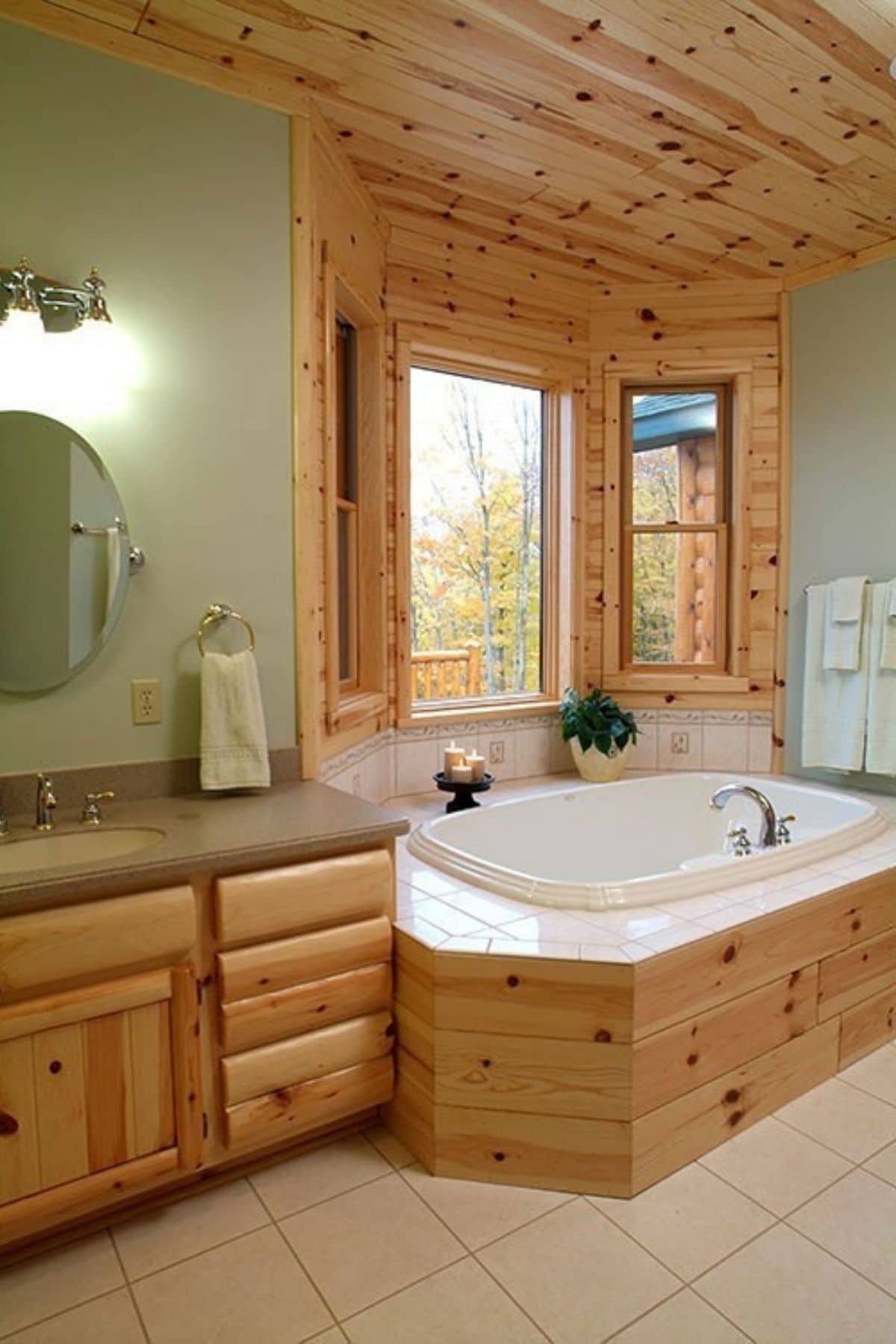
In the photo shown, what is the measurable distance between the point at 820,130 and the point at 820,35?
0.44 metres

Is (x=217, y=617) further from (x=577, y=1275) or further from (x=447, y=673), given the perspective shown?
(x=577, y=1275)

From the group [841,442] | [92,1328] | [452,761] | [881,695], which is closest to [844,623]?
[881,695]

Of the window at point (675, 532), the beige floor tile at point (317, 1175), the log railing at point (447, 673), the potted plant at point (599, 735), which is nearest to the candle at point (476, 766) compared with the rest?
the log railing at point (447, 673)

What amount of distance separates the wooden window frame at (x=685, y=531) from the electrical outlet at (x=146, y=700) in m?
2.06

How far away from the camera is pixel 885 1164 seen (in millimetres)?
1833

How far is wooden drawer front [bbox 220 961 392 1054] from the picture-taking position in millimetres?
1695

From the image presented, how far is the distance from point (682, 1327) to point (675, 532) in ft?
9.44

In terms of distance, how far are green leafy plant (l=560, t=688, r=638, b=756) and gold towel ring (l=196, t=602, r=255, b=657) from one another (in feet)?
5.21

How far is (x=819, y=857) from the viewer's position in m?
2.34

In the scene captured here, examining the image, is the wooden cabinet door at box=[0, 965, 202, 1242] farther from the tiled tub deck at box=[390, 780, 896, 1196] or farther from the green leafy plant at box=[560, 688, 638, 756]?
the green leafy plant at box=[560, 688, 638, 756]

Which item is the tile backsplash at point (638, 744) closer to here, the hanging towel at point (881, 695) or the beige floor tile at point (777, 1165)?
the hanging towel at point (881, 695)

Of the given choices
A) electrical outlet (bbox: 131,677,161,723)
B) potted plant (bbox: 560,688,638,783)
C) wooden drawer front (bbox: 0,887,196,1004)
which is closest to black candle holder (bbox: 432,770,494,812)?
potted plant (bbox: 560,688,638,783)

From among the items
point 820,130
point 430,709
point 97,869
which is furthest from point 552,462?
point 97,869

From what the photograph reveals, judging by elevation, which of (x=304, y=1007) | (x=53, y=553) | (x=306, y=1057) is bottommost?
(x=306, y=1057)
